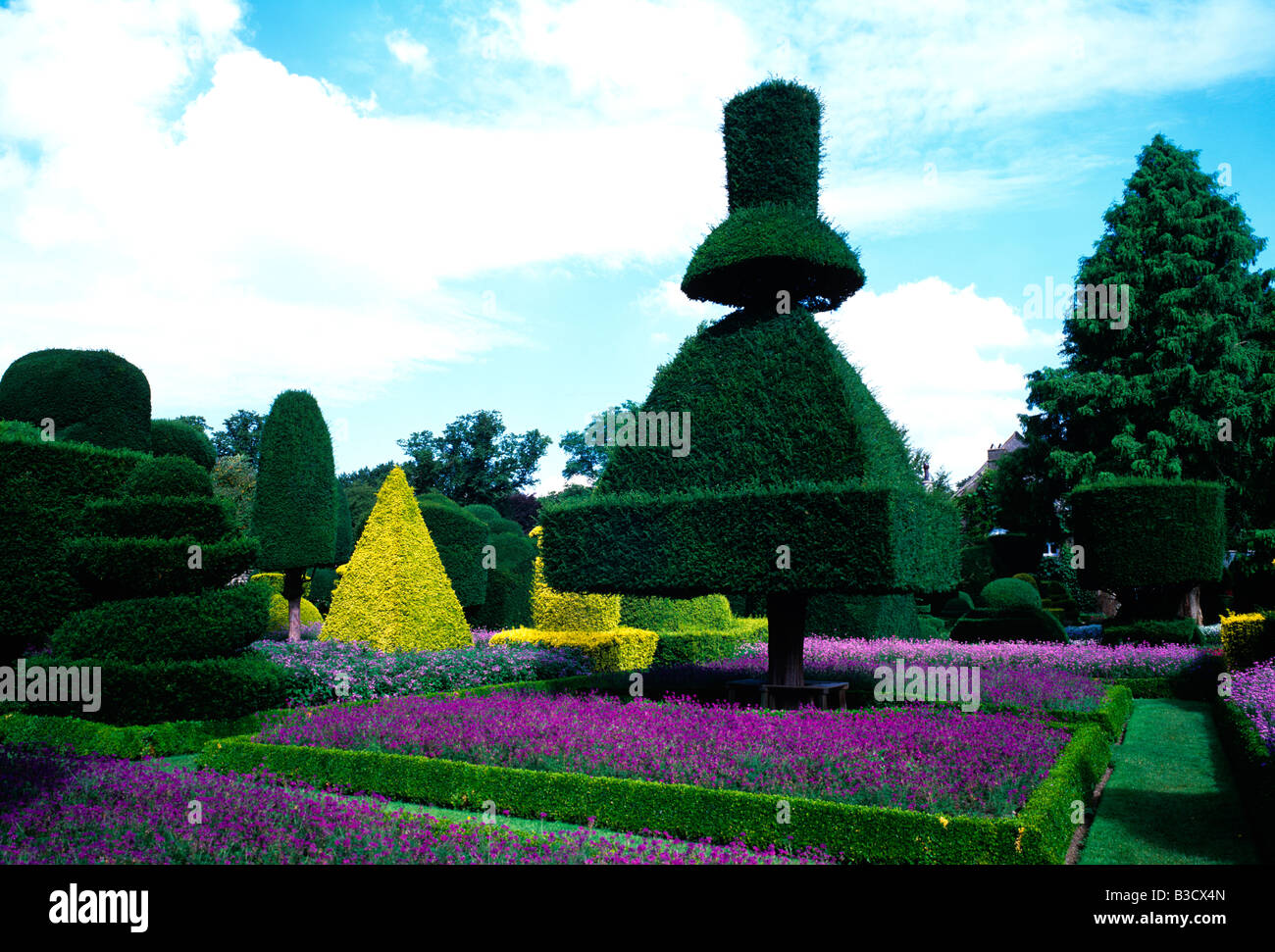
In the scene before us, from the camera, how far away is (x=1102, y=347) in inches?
1340

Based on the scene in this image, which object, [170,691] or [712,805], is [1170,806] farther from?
[170,691]

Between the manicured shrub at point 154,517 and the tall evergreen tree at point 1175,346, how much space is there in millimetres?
29965

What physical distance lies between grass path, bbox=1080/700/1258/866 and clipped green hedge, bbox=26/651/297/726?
10869 mm

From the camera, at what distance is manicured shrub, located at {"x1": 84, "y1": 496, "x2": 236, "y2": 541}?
12750 millimetres

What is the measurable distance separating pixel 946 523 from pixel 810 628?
35.2 ft

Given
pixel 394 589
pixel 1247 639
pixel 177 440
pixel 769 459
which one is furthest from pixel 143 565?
pixel 1247 639

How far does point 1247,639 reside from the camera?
17.4m

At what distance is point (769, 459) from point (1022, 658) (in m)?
11.0

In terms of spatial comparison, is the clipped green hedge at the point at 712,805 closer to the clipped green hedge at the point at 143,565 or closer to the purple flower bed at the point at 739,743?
the purple flower bed at the point at 739,743

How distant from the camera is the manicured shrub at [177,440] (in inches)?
894

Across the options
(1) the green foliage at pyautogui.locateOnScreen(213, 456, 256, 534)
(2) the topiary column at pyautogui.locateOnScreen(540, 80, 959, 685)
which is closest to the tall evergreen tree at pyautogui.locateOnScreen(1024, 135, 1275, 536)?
(2) the topiary column at pyautogui.locateOnScreen(540, 80, 959, 685)

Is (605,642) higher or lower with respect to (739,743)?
lower
